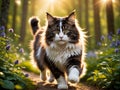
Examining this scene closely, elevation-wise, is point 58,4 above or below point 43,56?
above

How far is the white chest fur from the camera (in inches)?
294

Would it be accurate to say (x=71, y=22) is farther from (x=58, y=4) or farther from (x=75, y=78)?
(x=58, y=4)

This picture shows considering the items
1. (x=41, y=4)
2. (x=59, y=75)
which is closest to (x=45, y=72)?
(x=59, y=75)

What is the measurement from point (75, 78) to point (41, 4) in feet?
110

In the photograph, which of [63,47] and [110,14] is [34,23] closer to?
[63,47]

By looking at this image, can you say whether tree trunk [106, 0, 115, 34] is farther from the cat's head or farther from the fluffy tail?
the cat's head

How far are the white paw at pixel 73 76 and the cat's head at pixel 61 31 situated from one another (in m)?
0.68

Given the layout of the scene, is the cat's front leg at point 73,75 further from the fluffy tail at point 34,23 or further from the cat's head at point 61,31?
the fluffy tail at point 34,23

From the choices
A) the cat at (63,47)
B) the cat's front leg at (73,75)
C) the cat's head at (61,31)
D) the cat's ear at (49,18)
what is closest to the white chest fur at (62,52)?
the cat at (63,47)

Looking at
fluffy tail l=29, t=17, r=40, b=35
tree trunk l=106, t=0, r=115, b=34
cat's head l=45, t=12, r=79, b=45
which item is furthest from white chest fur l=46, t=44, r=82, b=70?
tree trunk l=106, t=0, r=115, b=34

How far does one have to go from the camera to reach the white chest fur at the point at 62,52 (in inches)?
294

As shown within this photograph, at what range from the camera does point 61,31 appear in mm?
7184

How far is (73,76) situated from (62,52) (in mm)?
824

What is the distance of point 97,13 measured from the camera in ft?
71.1
